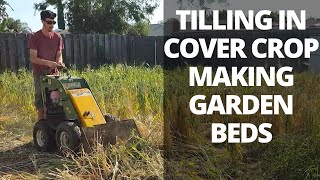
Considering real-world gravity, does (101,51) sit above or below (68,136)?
above

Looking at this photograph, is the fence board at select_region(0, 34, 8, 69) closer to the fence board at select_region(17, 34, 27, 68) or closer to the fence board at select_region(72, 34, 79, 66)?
the fence board at select_region(17, 34, 27, 68)

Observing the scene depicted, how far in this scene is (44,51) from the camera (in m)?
5.01

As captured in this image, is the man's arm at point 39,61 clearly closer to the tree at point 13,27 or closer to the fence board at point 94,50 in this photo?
the fence board at point 94,50

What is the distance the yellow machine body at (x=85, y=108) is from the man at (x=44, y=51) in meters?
0.55

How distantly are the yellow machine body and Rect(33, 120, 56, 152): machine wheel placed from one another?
0.49 meters

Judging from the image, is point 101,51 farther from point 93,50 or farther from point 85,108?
point 85,108

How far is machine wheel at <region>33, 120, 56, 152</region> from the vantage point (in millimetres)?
4566

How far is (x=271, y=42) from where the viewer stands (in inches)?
511

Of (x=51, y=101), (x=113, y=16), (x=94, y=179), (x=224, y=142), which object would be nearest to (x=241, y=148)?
(x=224, y=142)

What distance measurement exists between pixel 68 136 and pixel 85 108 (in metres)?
0.38

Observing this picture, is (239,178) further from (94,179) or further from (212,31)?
(212,31)

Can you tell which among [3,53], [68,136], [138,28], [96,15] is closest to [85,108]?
[68,136]

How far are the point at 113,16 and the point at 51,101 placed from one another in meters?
19.4

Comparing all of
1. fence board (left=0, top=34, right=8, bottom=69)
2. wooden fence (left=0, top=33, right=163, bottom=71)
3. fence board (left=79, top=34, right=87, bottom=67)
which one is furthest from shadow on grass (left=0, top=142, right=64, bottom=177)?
fence board (left=79, top=34, right=87, bottom=67)
